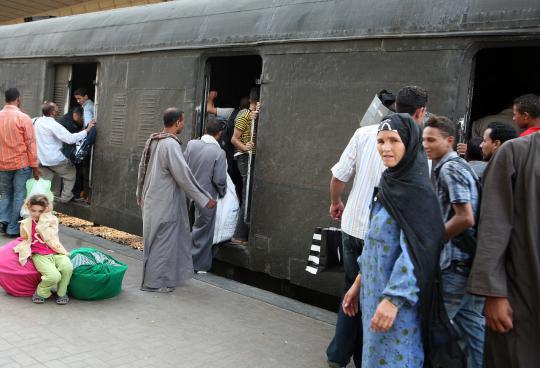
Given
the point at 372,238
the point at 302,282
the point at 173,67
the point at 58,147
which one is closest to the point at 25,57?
the point at 58,147

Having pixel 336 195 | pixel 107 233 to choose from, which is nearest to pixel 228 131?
pixel 107 233

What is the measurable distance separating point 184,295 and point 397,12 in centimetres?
295

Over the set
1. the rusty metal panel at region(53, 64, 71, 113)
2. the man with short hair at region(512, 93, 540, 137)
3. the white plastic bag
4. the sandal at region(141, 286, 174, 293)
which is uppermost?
the rusty metal panel at region(53, 64, 71, 113)

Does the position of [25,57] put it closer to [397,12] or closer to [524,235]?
[397,12]

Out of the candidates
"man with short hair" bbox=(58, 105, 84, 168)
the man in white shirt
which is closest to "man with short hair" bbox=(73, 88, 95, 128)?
"man with short hair" bbox=(58, 105, 84, 168)

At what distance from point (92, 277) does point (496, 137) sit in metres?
3.18

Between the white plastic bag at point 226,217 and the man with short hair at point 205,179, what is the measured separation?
69 mm

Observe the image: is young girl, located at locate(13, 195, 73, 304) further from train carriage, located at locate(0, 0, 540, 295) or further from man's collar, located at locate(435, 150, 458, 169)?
man's collar, located at locate(435, 150, 458, 169)

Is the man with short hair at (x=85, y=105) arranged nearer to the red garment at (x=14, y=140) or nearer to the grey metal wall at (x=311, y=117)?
the red garment at (x=14, y=140)

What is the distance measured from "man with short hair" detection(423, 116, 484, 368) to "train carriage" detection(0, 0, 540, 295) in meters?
1.11

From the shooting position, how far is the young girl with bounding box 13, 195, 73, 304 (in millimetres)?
→ 4582

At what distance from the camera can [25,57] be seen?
8664mm

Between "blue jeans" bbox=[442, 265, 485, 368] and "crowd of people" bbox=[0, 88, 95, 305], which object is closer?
"blue jeans" bbox=[442, 265, 485, 368]

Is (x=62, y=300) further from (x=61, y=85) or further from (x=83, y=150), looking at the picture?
(x=61, y=85)
